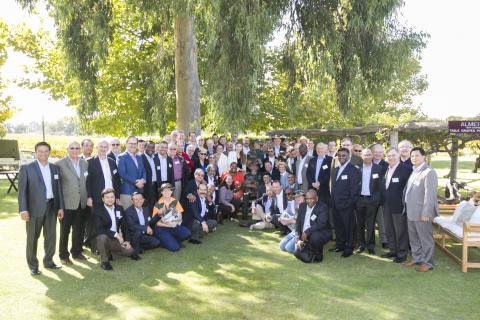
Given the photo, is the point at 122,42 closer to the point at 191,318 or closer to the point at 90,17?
the point at 90,17

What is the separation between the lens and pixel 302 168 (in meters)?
8.12

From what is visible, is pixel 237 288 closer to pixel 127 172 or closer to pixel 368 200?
pixel 368 200

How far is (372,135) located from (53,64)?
1365 centimetres

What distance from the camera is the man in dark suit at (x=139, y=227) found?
20.6 ft

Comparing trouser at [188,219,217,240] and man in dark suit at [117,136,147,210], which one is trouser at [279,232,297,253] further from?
man in dark suit at [117,136,147,210]

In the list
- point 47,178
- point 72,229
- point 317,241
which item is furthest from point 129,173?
point 317,241

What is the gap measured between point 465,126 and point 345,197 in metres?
3.99

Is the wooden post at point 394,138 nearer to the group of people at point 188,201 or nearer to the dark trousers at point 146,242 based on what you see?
the group of people at point 188,201

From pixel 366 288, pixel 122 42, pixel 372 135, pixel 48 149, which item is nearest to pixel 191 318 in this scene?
pixel 366 288

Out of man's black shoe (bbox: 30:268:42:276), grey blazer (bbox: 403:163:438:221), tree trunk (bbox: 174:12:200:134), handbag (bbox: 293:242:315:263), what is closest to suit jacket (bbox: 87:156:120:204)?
man's black shoe (bbox: 30:268:42:276)

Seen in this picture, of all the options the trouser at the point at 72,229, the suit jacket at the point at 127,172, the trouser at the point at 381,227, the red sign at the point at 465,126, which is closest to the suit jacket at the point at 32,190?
the trouser at the point at 72,229

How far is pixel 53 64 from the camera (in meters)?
18.5

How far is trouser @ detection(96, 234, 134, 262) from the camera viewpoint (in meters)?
5.80

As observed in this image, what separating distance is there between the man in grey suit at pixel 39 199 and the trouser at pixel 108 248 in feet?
1.99
